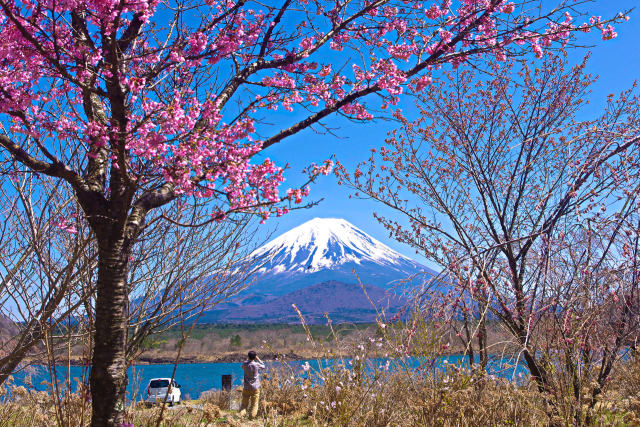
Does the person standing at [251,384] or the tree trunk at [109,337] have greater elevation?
the tree trunk at [109,337]

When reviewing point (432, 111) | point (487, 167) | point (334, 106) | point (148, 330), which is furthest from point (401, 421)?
point (432, 111)

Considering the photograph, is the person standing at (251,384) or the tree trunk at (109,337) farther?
the person standing at (251,384)

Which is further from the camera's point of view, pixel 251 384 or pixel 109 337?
pixel 251 384

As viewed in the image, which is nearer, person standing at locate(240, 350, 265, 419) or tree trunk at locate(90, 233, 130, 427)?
tree trunk at locate(90, 233, 130, 427)

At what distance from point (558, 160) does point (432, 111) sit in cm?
248

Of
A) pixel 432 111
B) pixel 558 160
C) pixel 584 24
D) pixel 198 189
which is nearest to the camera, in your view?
pixel 198 189

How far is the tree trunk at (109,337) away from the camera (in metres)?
3.29

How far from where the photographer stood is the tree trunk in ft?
10.8

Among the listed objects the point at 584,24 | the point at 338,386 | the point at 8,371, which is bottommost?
the point at 338,386

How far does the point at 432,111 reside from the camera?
28.9 ft

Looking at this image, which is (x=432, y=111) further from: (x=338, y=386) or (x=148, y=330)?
(x=148, y=330)

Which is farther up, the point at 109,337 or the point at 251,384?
the point at 109,337

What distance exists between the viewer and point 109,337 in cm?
338

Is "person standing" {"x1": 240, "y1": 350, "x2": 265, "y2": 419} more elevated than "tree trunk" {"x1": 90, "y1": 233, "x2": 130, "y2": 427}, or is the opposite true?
"tree trunk" {"x1": 90, "y1": 233, "x2": 130, "y2": 427}
